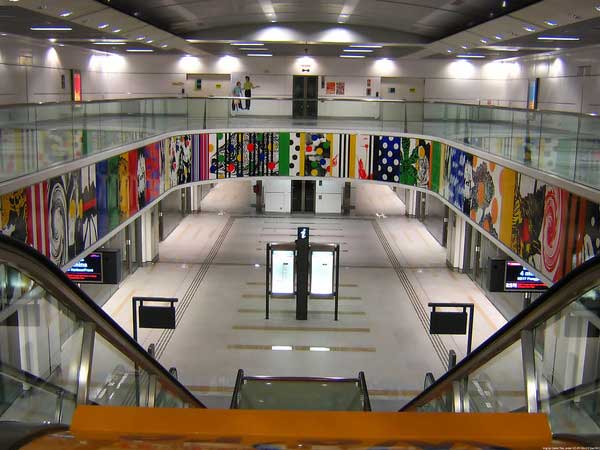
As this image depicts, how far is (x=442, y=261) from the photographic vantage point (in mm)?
20406

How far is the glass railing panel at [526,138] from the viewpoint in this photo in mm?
10781

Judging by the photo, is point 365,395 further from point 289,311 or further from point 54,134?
point 289,311

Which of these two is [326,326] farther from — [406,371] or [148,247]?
[148,247]

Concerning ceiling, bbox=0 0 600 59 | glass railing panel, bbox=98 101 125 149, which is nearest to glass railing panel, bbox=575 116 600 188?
ceiling, bbox=0 0 600 59

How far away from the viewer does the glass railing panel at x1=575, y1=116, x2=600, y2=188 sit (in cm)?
864

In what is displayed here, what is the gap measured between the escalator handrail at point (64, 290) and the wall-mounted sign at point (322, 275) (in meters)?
10.4

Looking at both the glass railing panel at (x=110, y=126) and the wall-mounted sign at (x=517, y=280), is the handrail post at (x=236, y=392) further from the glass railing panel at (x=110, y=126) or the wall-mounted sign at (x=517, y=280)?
the wall-mounted sign at (x=517, y=280)

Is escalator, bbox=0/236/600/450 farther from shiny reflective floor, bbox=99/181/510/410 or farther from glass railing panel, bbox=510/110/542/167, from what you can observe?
shiny reflective floor, bbox=99/181/510/410

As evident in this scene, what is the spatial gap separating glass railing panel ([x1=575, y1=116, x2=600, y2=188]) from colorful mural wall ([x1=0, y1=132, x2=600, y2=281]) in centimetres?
30

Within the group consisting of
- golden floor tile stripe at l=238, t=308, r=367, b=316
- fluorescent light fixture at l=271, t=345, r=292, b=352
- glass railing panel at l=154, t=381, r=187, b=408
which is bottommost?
fluorescent light fixture at l=271, t=345, r=292, b=352

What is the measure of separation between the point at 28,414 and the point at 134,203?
11.5 metres

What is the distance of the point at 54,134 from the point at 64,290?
22.4 feet

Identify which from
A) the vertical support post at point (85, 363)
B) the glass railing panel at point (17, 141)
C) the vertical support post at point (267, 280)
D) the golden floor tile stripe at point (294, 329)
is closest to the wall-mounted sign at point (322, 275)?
the vertical support post at point (267, 280)

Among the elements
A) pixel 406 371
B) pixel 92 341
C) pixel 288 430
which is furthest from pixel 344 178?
pixel 288 430
